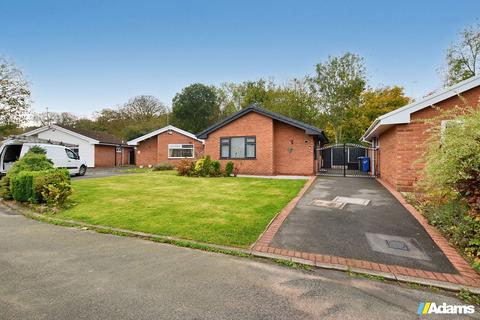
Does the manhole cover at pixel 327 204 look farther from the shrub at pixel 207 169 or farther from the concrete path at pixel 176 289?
the shrub at pixel 207 169

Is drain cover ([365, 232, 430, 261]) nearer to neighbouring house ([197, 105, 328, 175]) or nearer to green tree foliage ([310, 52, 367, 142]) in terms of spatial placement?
neighbouring house ([197, 105, 328, 175])

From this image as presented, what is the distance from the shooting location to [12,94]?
23094 mm

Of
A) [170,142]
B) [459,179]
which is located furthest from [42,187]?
[170,142]

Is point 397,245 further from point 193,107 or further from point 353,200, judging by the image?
point 193,107

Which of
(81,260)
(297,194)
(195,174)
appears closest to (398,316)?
(81,260)

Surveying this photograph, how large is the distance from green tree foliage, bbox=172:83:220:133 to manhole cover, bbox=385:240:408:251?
33.4m

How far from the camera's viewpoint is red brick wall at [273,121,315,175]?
49.5 feet

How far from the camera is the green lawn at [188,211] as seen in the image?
4887 mm

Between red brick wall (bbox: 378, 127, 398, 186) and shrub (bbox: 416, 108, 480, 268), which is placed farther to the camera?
red brick wall (bbox: 378, 127, 398, 186)

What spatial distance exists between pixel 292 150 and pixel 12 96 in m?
27.8

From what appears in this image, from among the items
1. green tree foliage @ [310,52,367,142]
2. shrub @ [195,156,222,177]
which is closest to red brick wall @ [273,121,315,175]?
shrub @ [195,156,222,177]

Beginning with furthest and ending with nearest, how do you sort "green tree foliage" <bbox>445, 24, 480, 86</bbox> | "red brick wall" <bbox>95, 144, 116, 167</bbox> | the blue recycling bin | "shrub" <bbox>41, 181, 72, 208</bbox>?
"red brick wall" <bbox>95, 144, 116, 167</bbox>, "green tree foliage" <bbox>445, 24, 480, 86</bbox>, the blue recycling bin, "shrub" <bbox>41, 181, 72, 208</bbox>

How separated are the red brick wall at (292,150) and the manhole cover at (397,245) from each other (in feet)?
35.3

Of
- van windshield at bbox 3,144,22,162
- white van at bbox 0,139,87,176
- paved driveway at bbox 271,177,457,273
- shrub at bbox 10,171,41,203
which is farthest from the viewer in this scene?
van windshield at bbox 3,144,22,162
